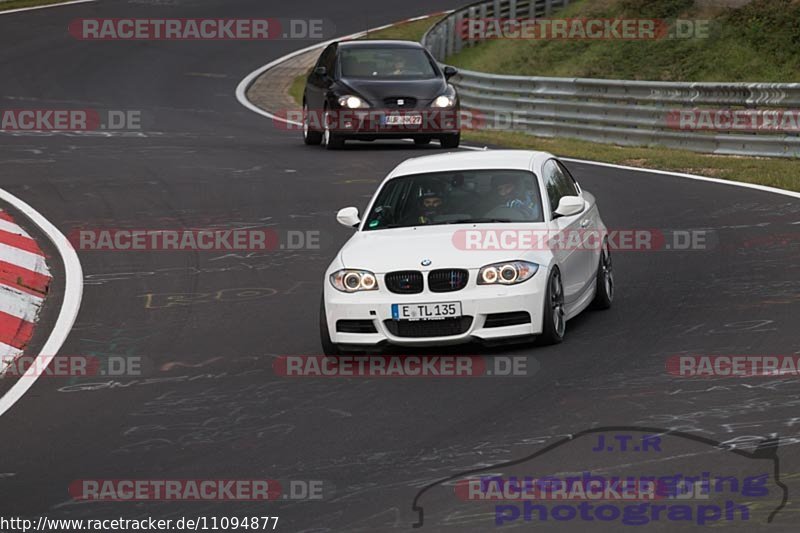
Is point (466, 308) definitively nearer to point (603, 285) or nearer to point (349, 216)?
point (349, 216)

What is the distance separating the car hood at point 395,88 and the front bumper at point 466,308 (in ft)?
44.9

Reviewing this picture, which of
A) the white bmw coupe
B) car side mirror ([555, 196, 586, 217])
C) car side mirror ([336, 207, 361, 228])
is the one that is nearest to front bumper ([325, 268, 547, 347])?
the white bmw coupe

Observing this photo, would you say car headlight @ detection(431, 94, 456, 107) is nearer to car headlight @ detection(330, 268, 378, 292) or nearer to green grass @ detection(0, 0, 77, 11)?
car headlight @ detection(330, 268, 378, 292)

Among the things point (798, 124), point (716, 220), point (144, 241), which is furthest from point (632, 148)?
point (144, 241)

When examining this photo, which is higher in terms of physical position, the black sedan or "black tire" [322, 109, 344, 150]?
the black sedan

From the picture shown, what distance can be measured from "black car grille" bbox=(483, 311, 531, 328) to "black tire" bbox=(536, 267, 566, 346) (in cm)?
14

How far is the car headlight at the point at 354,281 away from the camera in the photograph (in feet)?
36.2

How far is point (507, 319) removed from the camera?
10.9 metres

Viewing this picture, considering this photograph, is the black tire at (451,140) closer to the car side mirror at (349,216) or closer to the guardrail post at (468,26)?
the car side mirror at (349,216)

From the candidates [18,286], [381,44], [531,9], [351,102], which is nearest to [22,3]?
[531,9]

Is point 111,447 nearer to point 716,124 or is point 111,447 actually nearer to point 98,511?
point 98,511

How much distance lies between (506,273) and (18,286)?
17.0 feet

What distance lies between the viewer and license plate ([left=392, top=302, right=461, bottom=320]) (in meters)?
10.9

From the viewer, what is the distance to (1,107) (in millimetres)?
32656
